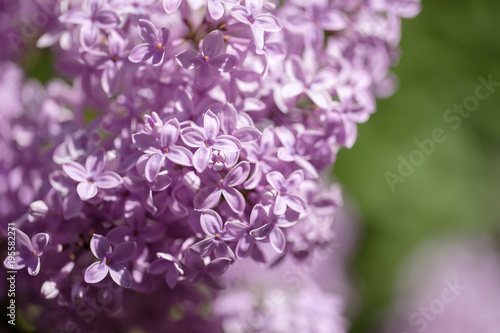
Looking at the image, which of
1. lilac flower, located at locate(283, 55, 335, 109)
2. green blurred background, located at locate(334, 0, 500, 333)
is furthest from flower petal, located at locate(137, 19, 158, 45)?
green blurred background, located at locate(334, 0, 500, 333)

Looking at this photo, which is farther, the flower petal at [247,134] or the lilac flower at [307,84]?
the lilac flower at [307,84]

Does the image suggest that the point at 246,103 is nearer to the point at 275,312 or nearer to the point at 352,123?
the point at 352,123

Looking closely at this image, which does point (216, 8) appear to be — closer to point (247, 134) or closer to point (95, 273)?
point (247, 134)

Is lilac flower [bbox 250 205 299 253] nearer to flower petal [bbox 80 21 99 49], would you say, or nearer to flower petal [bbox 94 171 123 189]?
flower petal [bbox 94 171 123 189]

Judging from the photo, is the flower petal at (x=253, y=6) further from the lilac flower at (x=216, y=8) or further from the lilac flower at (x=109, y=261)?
the lilac flower at (x=109, y=261)
